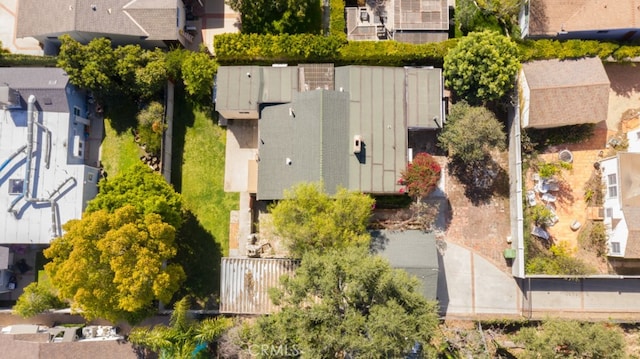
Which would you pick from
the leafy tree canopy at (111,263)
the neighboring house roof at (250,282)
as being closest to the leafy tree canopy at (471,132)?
the neighboring house roof at (250,282)

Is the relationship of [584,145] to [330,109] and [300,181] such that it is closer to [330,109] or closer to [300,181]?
[330,109]

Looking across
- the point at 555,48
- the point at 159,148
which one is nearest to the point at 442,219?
the point at 555,48

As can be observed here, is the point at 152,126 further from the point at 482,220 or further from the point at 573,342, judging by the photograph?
the point at 573,342

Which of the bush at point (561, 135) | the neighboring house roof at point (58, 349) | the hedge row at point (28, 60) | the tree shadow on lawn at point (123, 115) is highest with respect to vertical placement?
the hedge row at point (28, 60)

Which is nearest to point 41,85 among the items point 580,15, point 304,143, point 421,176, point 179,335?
point 304,143

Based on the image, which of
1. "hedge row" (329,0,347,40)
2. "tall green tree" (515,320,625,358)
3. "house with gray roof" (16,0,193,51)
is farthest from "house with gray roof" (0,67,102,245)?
"tall green tree" (515,320,625,358)

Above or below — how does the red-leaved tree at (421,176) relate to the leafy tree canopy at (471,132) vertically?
below

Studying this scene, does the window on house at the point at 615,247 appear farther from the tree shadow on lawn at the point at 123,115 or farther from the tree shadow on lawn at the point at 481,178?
the tree shadow on lawn at the point at 123,115
